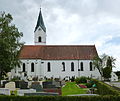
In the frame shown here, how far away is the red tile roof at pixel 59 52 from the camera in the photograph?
6075cm

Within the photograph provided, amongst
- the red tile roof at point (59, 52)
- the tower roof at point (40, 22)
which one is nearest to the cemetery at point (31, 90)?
the red tile roof at point (59, 52)

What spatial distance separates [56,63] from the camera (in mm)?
60844

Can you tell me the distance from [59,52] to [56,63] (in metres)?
3.46

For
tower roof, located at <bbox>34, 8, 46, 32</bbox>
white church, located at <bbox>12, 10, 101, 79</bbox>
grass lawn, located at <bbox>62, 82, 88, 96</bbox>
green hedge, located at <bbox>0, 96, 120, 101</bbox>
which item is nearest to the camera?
green hedge, located at <bbox>0, 96, 120, 101</bbox>

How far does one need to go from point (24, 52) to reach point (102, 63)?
20183 mm

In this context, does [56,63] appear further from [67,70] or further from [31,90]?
[31,90]

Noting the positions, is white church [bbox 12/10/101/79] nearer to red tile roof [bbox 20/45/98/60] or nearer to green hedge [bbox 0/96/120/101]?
red tile roof [bbox 20/45/98/60]

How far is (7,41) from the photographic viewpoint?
35188 millimetres

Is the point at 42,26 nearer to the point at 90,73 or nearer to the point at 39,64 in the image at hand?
the point at 39,64

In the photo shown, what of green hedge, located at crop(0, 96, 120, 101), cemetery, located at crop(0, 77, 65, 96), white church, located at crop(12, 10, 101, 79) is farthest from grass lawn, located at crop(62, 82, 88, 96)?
white church, located at crop(12, 10, 101, 79)

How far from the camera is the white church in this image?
60.0m

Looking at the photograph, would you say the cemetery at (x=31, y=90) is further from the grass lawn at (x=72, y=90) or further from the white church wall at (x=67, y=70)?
the white church wall at (x=67, y=70)

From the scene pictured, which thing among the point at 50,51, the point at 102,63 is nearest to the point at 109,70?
the point at 102,63

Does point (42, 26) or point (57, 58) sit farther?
point (42, 26)
